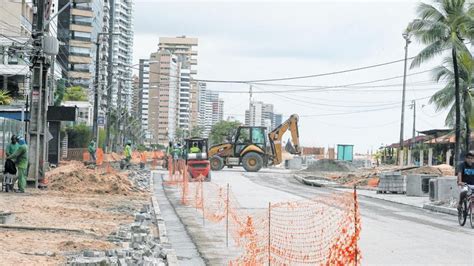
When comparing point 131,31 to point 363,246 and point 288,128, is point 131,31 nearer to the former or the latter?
point 288,128

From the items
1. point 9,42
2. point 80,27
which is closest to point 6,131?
point 9,42

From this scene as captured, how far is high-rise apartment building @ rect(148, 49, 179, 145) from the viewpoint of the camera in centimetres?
12825

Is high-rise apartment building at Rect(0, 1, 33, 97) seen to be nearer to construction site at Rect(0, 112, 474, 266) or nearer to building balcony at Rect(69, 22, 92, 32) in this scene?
construction site at Rect(0, 112, 474, 266)

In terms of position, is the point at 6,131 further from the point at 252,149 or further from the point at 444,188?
the point at 252,149

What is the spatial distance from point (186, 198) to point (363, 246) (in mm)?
13553

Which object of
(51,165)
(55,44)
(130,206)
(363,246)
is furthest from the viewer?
(51,165)

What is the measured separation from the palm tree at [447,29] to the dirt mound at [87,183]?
43.4 feet

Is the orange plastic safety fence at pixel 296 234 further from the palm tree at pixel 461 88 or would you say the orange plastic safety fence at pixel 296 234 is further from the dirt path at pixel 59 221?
the palm tree at pixel 461 88

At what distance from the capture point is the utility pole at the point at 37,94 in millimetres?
25875

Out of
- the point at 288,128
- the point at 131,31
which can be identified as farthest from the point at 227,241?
the point at 131,31

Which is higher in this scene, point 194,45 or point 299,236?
point 194,45

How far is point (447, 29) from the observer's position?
31.5 metres

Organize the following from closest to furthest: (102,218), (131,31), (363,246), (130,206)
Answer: (363,246) → (102,218) → (130,206) → (131,31)

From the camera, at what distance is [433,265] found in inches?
457
